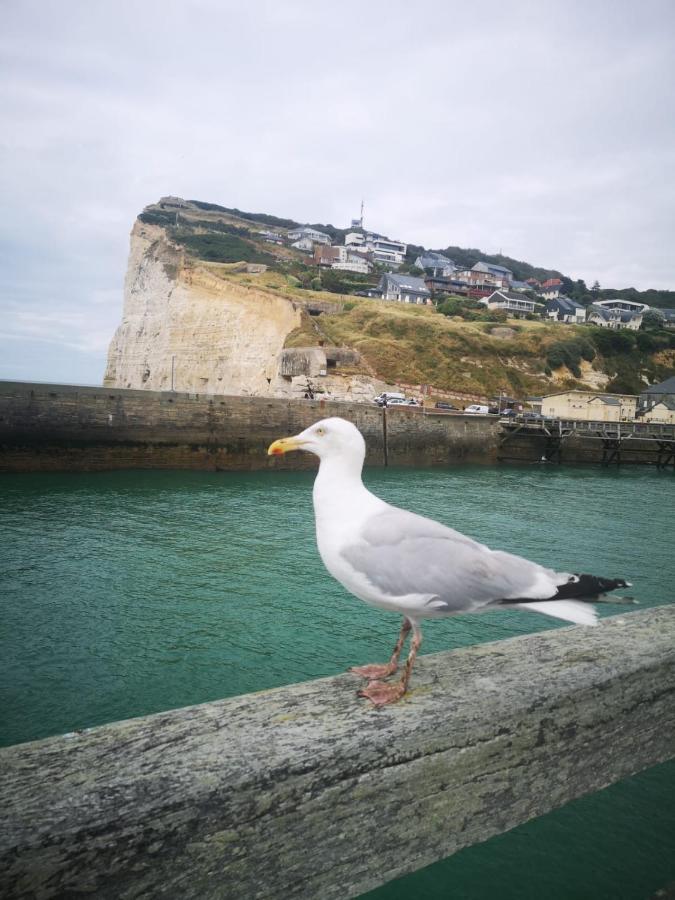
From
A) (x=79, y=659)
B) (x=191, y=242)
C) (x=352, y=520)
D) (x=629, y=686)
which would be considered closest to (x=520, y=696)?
(x=629, y=686)

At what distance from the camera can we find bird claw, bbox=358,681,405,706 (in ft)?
7.04

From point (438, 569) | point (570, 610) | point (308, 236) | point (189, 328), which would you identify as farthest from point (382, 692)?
point (308, 236)

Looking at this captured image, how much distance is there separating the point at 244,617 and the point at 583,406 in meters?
39.8

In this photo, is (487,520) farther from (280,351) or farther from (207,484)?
(280,351)

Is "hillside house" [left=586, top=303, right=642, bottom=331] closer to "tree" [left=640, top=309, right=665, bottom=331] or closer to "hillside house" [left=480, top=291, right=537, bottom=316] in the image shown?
"tree" [left=640, top=309, right=665, bottom=331]

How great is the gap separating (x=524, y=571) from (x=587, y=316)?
99.2 m

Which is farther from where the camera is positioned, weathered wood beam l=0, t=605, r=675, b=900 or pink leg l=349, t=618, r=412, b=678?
pink leg l=349, t=618, r=412, b=678

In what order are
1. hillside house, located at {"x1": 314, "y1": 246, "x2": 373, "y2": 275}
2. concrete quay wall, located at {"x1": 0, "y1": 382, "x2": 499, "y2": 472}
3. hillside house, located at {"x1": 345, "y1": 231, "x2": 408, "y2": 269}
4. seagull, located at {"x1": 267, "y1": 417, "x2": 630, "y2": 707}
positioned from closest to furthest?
seagull, located at {"x1": 267, "y1": 417, "x2": 630, "y2": 707} → concrete quay wall, located at {"x1": 0, "y1": 382, "x2": 499, "y2": 472} → hillside house, located at {"x1": 314, "y1": 246, "x2": 373, "y2": 275} → hillside house, located at {"x1": 345, "y1": 231, "x2": 408, "y2": 269}

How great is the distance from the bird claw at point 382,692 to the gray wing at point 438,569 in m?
0.37

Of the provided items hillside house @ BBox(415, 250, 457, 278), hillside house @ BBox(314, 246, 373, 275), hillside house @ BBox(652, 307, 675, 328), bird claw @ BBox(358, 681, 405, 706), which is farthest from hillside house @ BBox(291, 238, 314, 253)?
bird claw @ BBox(358, 681, 405, 706)

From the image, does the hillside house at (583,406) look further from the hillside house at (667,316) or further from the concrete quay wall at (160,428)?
the hillside house at (667,316)

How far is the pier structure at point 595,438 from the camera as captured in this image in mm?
34656

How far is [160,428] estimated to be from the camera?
79.0 ft

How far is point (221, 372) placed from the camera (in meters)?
50.7
